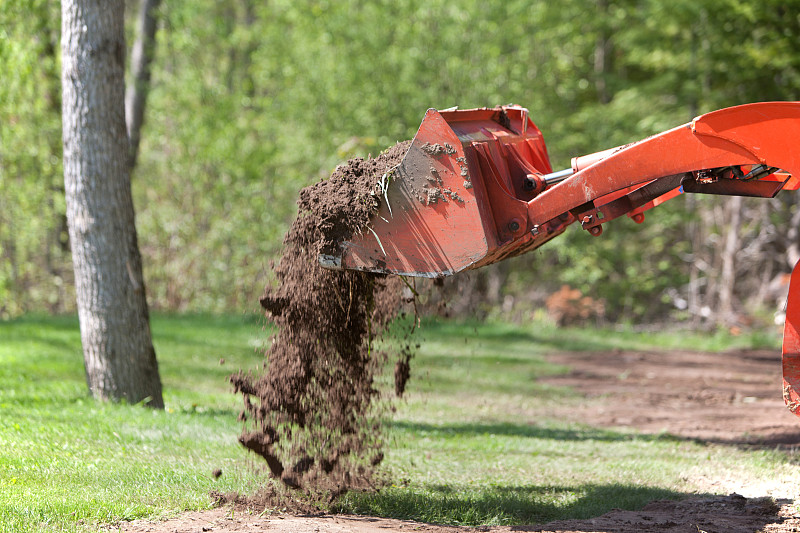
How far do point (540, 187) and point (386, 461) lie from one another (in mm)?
2438

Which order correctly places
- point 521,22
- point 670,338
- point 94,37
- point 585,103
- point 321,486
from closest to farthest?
1. point 321,486
2. point 94,37
3. point 670,338
4. point 521,22
5. point 585,103

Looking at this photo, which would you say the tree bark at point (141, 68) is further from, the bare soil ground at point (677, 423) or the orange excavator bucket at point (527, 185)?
the orange excavator bucket at point (527, 185)

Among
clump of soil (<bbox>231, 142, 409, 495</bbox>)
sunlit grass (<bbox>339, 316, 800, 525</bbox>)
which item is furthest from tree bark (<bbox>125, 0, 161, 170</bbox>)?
clump of soil (<bbox>231, 142, 409, 495</bbox>)

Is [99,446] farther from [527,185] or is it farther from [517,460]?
[527,185]

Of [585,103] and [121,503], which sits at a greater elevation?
[585,103]

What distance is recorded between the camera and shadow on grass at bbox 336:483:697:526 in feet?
15.6

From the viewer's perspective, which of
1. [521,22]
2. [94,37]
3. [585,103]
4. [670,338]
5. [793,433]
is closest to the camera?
[94,37]

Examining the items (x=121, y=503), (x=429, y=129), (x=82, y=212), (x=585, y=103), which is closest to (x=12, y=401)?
(x=82, y=212)

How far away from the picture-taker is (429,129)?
4.38 meters

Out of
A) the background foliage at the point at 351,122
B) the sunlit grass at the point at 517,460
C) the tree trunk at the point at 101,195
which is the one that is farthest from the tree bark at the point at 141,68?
the tree trunk at the point at 101,195

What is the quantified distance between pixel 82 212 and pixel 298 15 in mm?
10590

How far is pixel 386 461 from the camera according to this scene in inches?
232

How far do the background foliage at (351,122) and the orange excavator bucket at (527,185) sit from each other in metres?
9.38

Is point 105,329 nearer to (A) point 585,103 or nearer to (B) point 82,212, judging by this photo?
(B) point 82,212
